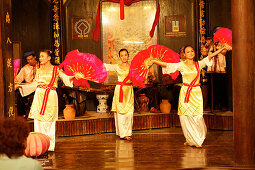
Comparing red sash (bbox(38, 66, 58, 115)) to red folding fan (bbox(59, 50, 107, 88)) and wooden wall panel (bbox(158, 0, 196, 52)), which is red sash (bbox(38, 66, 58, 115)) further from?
wooden wall panel (bbox(158, 0, 196, 52))

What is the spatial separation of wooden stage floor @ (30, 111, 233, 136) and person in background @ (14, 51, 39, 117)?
1.77 ft

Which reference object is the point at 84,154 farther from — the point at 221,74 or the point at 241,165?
the point at 221,74

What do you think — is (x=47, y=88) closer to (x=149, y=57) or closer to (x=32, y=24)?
(x=149, y=57)

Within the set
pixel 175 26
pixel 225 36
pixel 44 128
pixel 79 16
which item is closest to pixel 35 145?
pixel 44 128

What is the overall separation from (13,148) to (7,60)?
2.68 meters

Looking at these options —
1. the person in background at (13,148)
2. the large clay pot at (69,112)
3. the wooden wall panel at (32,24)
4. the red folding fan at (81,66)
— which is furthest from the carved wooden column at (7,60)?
the wooden wall panel at (32,24)

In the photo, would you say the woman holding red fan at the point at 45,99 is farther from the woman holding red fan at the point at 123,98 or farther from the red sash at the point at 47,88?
the woman holding red fan at the point at 123,98

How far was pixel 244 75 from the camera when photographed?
4.50 m

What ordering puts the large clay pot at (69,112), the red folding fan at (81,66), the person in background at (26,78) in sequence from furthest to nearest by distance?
the person in background at (26,78) → the large clay pot at (69,112) → the red folding fan at (81,66)

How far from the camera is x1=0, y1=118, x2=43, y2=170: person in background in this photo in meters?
2.31

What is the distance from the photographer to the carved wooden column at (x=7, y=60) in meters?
4.68

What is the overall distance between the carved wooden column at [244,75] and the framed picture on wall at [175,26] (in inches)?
160

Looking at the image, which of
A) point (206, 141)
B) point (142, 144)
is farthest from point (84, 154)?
point (206, 141)

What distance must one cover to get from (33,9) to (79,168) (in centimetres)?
459
